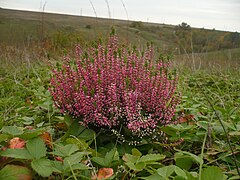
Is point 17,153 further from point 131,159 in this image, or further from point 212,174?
point 212,174

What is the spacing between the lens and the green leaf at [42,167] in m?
1.22

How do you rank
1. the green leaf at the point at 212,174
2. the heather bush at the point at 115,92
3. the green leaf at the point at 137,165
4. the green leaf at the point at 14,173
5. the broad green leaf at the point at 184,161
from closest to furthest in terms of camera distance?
the green leaf at the point at 212,174, the green leaf at the point at 14,173, the green leaf at the point at 137,165, the broad green leaf at the point at 184,161, the heather bush at the point at 115,92

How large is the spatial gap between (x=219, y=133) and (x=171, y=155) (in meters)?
0.38

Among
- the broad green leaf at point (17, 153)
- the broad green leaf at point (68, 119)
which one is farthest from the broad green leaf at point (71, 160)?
the broad green leaf at point (68, 119)

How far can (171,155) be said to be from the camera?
6.31 ft

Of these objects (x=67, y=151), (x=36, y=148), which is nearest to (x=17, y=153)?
(x=36, y=148)

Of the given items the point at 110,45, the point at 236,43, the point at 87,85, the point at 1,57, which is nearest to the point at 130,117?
the point at 87,85

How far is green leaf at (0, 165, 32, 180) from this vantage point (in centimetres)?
125

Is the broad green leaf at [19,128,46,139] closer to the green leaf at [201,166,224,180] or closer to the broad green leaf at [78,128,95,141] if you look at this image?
the broad green leaf at [78,128,95,141]

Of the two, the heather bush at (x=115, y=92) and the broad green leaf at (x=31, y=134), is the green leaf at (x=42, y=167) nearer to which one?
the broad green leaf at (x=31, y=134)

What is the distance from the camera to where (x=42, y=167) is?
1.25 m

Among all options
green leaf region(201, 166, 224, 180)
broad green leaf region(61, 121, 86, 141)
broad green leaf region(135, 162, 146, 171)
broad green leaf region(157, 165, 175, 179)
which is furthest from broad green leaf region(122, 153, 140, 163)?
broad green leaf region(61, 121, 86, 141)

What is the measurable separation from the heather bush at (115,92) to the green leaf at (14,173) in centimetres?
64

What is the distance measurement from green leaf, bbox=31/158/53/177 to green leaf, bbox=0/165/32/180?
62 millimetres
